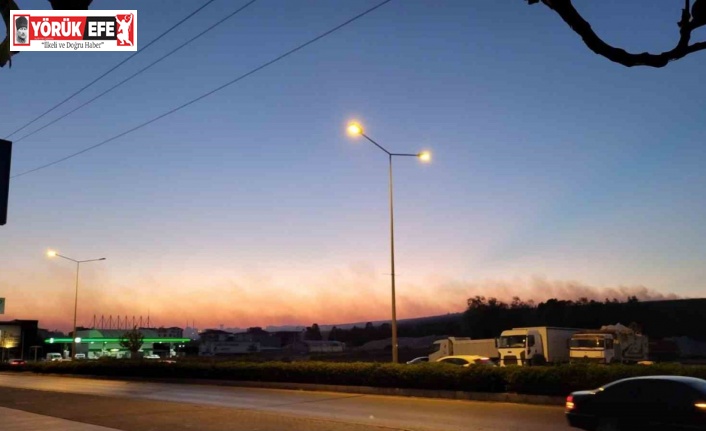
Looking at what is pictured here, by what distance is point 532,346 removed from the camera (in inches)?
1609

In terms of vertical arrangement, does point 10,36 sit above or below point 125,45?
below

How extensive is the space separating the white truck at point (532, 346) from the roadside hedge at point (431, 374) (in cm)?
1644

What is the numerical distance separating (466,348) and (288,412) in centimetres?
3112

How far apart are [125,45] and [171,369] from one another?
28.6 metres

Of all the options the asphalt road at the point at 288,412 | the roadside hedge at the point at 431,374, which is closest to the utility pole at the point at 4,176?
the asphalt road at the point at 288,412

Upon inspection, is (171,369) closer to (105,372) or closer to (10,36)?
(105,372)

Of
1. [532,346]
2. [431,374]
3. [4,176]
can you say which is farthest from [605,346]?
[4,176]

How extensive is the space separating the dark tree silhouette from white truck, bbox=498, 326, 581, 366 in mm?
37782

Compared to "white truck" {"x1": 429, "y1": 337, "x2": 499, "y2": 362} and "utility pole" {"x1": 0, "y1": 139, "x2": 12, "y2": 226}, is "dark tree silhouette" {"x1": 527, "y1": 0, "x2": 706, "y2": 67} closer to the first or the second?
"utility pole" {"x1": 0, "y1": 139, "x2": 12, "y2": 226}

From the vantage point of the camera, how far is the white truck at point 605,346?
127ft

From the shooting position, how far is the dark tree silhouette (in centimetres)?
427

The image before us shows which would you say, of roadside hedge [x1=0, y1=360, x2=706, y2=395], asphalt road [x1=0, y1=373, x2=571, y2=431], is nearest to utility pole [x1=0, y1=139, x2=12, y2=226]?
asphalt road [x1=0, y1=373, x2=571, y2=431]

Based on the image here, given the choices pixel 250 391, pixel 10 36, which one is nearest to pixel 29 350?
pixel 250 391

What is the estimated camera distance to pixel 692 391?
1085 centimetres
